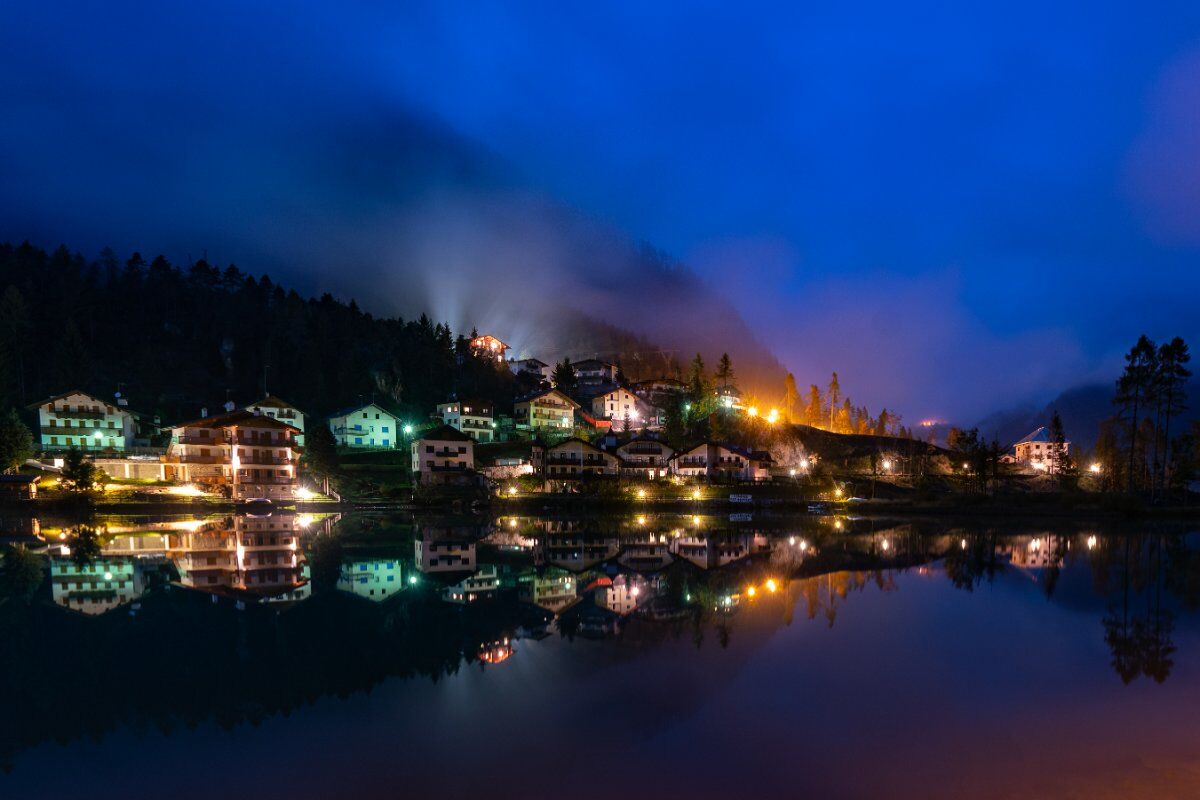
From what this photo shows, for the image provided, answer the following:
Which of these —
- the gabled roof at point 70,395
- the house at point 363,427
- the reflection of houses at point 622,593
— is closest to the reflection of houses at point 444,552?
the reflection of houses at point 622,593

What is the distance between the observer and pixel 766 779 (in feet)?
24.6

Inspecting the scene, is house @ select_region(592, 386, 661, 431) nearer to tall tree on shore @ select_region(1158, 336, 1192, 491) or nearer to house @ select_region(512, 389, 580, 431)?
house @ select_region(512, 389, 580, 431)

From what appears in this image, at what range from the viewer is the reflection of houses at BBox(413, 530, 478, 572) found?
922 inches

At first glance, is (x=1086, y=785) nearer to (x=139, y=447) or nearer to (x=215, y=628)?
(x=215, y=628)

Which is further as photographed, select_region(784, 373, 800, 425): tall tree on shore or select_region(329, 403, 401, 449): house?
select_region(784, 373, 800, 425): tall tree on shore

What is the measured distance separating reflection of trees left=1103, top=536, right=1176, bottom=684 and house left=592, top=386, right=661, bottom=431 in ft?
237

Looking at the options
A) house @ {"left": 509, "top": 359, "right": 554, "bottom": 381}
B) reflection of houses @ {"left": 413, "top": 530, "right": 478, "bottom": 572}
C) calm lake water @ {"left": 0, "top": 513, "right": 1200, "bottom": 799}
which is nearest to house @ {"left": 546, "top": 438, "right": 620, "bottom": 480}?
reflection of houses @ {"left": 413, "top": 530, "right": 478, "bottom": 572}

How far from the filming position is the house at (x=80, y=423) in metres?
56.8

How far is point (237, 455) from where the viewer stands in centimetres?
5303

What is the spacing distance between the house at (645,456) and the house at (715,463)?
1514mm

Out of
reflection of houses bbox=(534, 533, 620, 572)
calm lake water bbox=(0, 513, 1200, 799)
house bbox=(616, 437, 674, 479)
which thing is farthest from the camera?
house bbox=(616, 437, 674, 479)

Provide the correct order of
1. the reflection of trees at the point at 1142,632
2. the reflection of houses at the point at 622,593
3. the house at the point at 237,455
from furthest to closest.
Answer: the house at the point at 237,455 → the reflection of houses at the point at 622,593 → the reflection of trees at the point at 1142,632

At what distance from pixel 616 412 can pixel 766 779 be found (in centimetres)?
8679

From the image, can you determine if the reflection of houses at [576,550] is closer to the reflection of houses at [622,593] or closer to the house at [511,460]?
the reflection of houses at [622,593]
